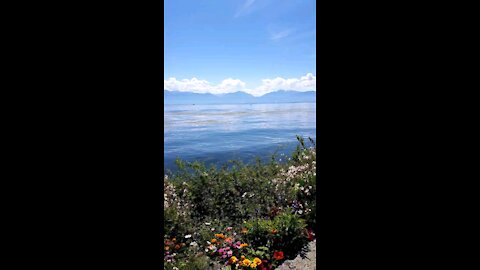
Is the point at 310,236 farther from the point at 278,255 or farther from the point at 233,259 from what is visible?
the point at 233,259

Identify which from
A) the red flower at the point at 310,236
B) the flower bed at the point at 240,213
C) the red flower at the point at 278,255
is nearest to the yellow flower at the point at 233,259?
the flower bed at the point at 240,213

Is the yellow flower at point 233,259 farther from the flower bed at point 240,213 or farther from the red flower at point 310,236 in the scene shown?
the red flower at point 310,236

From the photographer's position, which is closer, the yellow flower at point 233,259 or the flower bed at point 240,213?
the yellow flower at point 233,259

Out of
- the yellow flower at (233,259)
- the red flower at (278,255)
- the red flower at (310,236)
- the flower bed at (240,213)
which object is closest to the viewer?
the yellow flower at (233,259)

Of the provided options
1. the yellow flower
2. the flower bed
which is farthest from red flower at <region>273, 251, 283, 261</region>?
the yellow flower

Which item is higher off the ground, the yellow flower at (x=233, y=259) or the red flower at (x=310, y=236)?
the red flower at (x=310, y=236)

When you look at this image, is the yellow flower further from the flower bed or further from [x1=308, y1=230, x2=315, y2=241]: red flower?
[x1=308, y1=230, x2=315, y2=241]: red flower

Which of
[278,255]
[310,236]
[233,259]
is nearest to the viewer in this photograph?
[233,259]

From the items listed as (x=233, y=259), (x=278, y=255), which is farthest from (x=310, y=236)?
(x=233, y=259)
